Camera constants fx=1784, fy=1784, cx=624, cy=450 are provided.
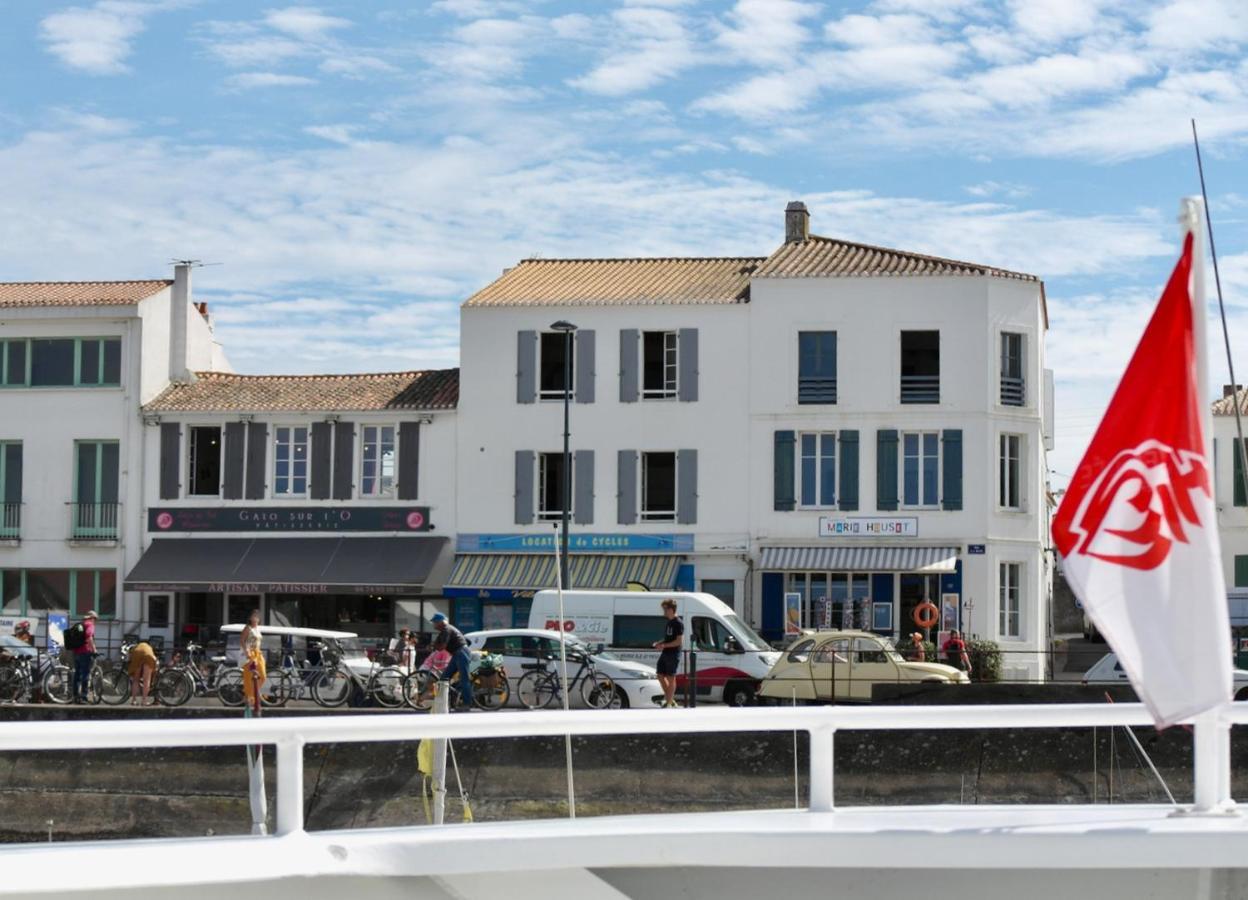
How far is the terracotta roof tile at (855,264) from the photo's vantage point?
128 feet

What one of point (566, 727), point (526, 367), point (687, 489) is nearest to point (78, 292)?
point (526, 367)

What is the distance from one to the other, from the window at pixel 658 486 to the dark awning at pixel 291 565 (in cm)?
466

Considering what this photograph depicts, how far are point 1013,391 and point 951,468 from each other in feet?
7.77

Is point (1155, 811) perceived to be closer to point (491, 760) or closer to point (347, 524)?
point (491, 760)

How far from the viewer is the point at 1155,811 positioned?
6.61 meters

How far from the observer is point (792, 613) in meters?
38.0

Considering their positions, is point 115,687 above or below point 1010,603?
below

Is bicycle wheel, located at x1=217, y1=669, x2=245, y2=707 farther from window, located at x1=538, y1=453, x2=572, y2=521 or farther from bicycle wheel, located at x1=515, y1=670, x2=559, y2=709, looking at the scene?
window, located at x1=538, y1=453, x2=572, y2=521

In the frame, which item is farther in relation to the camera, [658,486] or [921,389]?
[658,486]

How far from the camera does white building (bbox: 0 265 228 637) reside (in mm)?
41031

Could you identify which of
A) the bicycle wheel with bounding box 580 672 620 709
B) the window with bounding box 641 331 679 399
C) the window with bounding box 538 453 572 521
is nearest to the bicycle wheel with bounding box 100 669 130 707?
the bicycle wheel with bounding box 580 672 620 709

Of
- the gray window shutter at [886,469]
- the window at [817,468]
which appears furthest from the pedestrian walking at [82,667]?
the gray window shutter at [886,469]

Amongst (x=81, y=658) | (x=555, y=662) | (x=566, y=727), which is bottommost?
(x=81, y=658)

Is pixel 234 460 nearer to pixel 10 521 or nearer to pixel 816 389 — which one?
pixel 10 521
